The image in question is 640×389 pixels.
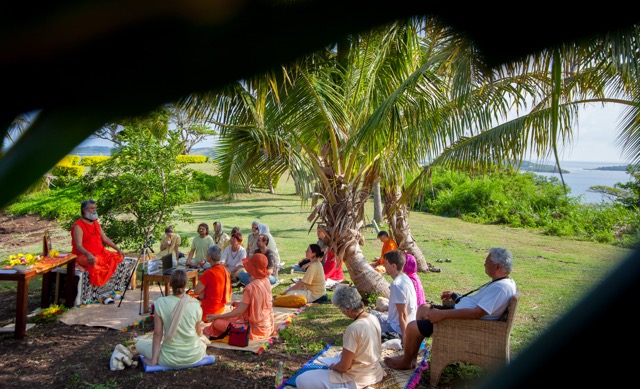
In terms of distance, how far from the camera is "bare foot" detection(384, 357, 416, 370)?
5258 millimetres

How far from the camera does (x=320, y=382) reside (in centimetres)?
448

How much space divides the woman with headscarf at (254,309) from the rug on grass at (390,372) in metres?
0.91

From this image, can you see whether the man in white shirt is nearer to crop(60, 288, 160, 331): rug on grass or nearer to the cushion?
the cushion

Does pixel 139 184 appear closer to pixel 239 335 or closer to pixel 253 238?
pixel 253 238

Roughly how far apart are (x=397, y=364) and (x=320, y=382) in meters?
1.15

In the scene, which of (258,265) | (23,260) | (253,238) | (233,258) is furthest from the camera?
(253,238)

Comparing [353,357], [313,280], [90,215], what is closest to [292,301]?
[313,280]

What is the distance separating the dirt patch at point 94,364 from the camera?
5055mm

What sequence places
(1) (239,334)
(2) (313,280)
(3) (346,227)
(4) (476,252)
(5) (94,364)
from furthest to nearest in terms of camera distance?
(4) (476,252) < (3) (346,227) < (2) (313,280) < (1) (239,334) < (5) (94,364)

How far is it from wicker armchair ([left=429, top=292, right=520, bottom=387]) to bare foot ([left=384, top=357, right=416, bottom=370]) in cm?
35

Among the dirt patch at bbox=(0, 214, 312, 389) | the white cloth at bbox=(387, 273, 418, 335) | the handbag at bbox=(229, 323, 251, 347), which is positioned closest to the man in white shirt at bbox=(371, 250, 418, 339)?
the white cloth at bbox=(387, 273, 418, 335)

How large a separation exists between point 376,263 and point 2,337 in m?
6.69

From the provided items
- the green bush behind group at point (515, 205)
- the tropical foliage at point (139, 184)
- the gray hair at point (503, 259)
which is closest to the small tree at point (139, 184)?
the tropical foliage at point (139, 184)

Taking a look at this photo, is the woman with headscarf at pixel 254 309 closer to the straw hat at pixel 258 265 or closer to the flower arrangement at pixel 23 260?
the straw hat at pixel 258 265
